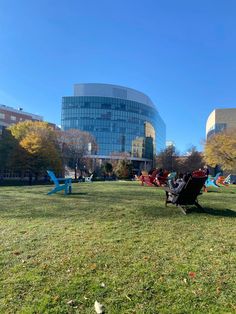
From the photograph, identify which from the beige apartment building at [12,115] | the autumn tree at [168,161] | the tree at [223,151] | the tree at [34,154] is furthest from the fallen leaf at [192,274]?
the beige apartment building at [12,115]

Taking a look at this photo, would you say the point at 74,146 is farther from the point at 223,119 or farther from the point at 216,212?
the point at 216,212

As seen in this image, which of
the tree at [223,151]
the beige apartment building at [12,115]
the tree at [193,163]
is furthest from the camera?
the beige apartment building at [12,115]

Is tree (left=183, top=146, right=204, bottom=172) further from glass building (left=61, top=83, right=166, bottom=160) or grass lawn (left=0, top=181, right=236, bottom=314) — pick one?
grass lawn (left=0, top=181, right=236, bottom=314)

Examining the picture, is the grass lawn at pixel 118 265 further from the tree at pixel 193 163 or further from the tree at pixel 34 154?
the tree at pixel 193 163

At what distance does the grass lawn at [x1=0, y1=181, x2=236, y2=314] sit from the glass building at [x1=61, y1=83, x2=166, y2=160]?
104 m

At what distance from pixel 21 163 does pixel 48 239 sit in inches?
1916

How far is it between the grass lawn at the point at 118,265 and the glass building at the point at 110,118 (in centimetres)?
10362

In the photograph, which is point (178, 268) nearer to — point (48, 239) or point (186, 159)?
point (48, 239)

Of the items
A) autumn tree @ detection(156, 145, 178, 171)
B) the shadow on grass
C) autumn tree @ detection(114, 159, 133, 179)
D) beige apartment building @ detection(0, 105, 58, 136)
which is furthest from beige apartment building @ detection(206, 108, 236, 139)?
the shadow on grass

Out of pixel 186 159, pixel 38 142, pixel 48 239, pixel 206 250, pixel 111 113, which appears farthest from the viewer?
pixel 111 113

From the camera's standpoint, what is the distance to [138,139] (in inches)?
4712

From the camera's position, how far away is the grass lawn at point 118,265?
3.32m

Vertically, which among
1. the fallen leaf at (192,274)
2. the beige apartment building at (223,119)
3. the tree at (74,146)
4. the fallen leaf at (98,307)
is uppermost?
the beige apartment building at (223,119)

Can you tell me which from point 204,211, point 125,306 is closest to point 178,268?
point 125,306
